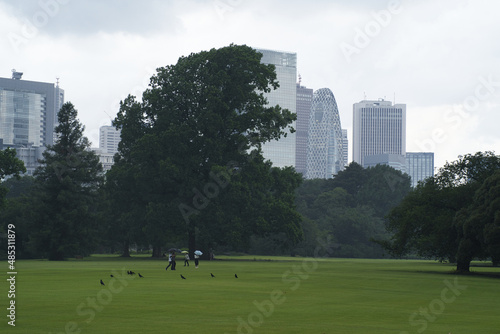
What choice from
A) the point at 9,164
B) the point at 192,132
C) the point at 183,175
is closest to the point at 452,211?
the point at 183,175

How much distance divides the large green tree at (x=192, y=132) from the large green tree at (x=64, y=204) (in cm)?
609

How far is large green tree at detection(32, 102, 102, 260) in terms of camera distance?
257 ft

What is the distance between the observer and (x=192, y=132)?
7606 cm

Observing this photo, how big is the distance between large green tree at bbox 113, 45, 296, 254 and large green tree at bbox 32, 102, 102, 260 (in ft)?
20.0

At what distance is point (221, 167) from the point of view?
72125mm

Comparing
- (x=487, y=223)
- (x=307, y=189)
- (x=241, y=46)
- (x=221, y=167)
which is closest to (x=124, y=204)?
(x=221, y=167)

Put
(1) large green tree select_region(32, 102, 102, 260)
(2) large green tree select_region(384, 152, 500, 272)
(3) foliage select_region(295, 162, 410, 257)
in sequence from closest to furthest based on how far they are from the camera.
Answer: (2) large green tree select_region(384, 152, 500, 272) → (1) large green tree select_region(32, 102, 102, 260) → (3) foliage select_region(295, 162, 410, 257)

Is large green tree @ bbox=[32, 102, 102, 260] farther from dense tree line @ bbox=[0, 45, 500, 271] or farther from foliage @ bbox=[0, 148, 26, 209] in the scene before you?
foliage @ bbox=[0, 148, 26, 209]

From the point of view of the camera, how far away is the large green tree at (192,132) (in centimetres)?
7419

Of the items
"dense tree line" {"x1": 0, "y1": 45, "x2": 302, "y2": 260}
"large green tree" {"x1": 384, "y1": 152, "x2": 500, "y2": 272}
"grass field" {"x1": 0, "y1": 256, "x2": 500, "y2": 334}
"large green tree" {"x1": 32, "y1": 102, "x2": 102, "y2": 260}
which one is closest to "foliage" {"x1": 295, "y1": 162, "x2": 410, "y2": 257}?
"dense tree line" {"x1": 0, "y1": 45, "x2": 302, "y2": 260}

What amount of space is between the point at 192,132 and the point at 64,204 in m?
17.1

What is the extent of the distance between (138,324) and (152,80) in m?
65.2

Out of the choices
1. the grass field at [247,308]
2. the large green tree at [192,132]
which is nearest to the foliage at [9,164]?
the large green tree at [192,132]

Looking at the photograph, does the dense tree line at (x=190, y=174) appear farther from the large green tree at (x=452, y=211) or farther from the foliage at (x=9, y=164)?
the large green tree at (x=452, y=211)
